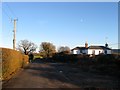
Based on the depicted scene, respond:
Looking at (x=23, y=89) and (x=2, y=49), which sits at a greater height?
(x=2, y=49)

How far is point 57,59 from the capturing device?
93938mm

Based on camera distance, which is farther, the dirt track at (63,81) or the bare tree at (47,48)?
the bare tree at (47,48)

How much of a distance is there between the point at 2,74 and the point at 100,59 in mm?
28828

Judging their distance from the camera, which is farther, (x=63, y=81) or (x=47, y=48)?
(x=47, y=48)

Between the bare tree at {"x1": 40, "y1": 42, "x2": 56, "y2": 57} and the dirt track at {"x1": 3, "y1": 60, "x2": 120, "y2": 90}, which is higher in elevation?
the bare tree at {"x1": 40, "y1": 42, "x2": 56, "y2": 57}

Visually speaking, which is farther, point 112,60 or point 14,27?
point 14,27

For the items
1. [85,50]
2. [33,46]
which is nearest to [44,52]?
[33,46]

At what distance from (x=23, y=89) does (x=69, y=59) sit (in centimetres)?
6790

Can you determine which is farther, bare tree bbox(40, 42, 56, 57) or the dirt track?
bare tree bbox(40, 42, 56, 57)

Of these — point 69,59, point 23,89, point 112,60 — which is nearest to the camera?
point 23,89

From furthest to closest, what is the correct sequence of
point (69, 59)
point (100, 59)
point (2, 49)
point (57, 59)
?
point (57, 59) < point (69, 59) < point (100, 59) < point (2, 49)

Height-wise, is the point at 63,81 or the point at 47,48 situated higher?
the point at 47,48

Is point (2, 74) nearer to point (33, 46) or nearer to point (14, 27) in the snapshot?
point (14, 27)

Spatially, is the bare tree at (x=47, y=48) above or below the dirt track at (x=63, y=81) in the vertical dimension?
above
